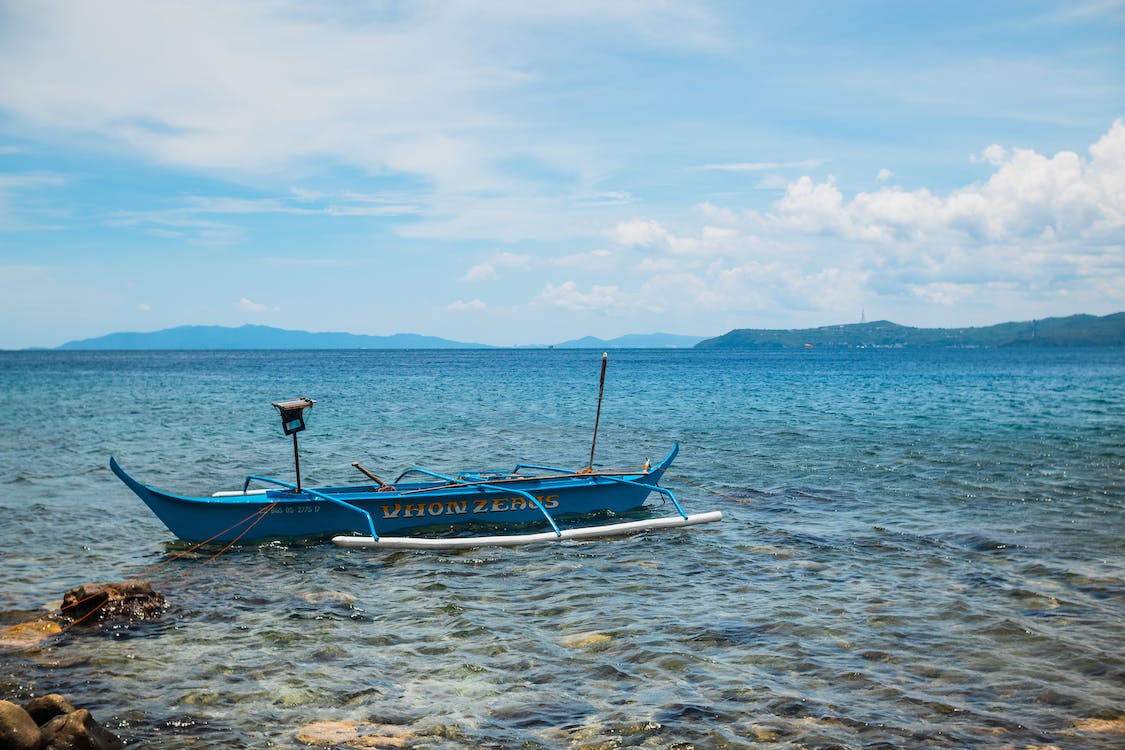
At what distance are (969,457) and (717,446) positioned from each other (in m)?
9.44

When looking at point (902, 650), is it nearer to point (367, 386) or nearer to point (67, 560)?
point (67, 560)

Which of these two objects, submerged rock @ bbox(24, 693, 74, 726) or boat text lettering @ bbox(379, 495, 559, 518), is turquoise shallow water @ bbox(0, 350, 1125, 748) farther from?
boat text lettering @ bbox(379, 495, 559, 518)

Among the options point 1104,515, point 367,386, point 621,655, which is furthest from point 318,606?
point 367,386

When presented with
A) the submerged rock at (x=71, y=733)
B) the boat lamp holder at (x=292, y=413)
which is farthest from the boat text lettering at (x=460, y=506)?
the submerged rock at (x=71, y=733)

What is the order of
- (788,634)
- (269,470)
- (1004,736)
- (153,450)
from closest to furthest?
1. (1004,736)
2. (788,634)
3. (269,470)
4. (153,450)

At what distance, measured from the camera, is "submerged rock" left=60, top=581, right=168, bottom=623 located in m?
11.9

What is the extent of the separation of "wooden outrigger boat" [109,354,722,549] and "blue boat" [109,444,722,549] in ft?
0.07

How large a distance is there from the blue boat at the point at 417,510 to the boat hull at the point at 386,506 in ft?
0.07

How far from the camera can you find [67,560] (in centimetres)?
1581

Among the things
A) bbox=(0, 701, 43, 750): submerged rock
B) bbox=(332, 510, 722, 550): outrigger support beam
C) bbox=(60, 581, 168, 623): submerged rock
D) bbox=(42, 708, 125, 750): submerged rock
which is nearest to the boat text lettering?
bbox=(332, 510, 722, 550): outrigger support beam

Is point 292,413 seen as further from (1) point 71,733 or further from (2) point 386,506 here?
(1) point 71,733

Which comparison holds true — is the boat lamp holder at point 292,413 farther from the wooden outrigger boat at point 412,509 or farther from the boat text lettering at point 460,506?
the boat text lettering at point 460,506

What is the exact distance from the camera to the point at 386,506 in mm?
17266

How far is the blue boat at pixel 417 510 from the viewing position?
16312mm
